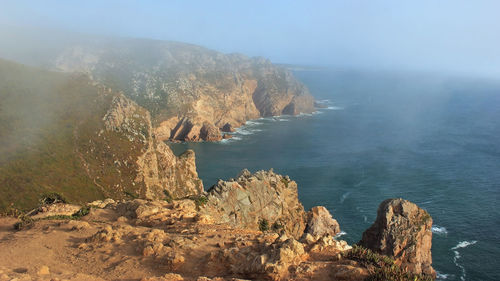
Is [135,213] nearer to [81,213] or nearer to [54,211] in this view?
[81,213]

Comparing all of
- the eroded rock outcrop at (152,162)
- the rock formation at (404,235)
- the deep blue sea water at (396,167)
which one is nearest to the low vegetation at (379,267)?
the rock formation at (404,235)

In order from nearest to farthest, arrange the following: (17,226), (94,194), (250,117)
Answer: (17,226)
(94,194)
(250,117)

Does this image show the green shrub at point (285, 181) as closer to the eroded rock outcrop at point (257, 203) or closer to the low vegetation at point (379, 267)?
the eroded rock outcrop at point (257, 203)

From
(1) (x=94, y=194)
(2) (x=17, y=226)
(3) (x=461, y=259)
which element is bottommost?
(3) (x=461, y=259)

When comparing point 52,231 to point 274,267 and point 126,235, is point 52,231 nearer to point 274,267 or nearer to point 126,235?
point 126,235

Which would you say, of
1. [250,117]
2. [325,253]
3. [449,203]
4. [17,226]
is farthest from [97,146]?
[250,117]

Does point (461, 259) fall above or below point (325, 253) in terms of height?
below

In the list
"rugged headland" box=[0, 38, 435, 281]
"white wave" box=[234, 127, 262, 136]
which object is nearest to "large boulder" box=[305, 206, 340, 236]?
"rugged headland" box=[0, 38, 435, 281]
